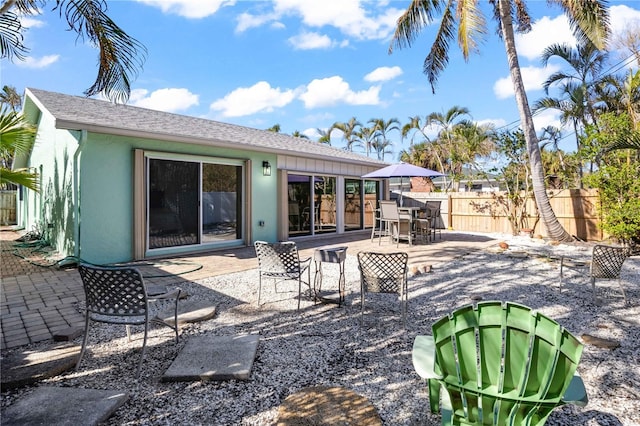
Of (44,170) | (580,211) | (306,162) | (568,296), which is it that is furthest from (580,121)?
(44,170)

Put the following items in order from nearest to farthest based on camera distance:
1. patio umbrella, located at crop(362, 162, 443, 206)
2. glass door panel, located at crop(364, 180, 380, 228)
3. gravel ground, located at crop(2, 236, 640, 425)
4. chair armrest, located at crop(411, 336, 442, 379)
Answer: chair armrest, located at crop(411, 336, 442, 379) < gravel ground, located at crop(2, 236, 640, 425) < patio umbrella, located at crop(362, 162, 443, 206) < glass door panel, located at crop(364, 180, 380, 228)

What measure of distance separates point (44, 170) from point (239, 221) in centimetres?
603

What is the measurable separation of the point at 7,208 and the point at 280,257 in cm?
1799

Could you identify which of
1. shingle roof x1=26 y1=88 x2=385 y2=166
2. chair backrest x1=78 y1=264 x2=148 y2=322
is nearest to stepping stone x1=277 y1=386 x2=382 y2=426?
chair backrest x1=78 y1=264 x2=148 y2=322

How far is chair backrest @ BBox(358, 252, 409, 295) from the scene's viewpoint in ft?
12.8

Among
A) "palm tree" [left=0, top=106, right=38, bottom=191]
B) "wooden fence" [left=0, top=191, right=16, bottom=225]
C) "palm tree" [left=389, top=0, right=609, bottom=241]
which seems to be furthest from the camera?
"wooden fence" [left=0, top=191, right=16, bottom=225]

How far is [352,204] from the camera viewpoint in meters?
13.2

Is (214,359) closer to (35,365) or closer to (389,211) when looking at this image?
(35,365)

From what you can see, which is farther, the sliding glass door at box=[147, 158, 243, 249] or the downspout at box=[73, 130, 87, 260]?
the sliding glass door at box=[147, 158, 243, 249]

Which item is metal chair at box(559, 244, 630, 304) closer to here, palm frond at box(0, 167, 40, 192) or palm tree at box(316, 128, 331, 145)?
palm frond at box(0, 167, 40, 192)

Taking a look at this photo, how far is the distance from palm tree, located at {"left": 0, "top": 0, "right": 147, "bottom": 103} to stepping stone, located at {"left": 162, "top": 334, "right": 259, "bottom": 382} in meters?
4.07

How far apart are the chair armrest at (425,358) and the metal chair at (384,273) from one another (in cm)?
186

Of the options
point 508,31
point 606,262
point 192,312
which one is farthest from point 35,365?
point 508,31

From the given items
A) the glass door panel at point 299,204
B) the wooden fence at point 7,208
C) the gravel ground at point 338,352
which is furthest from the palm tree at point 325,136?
the gravel ground at point 338,352
